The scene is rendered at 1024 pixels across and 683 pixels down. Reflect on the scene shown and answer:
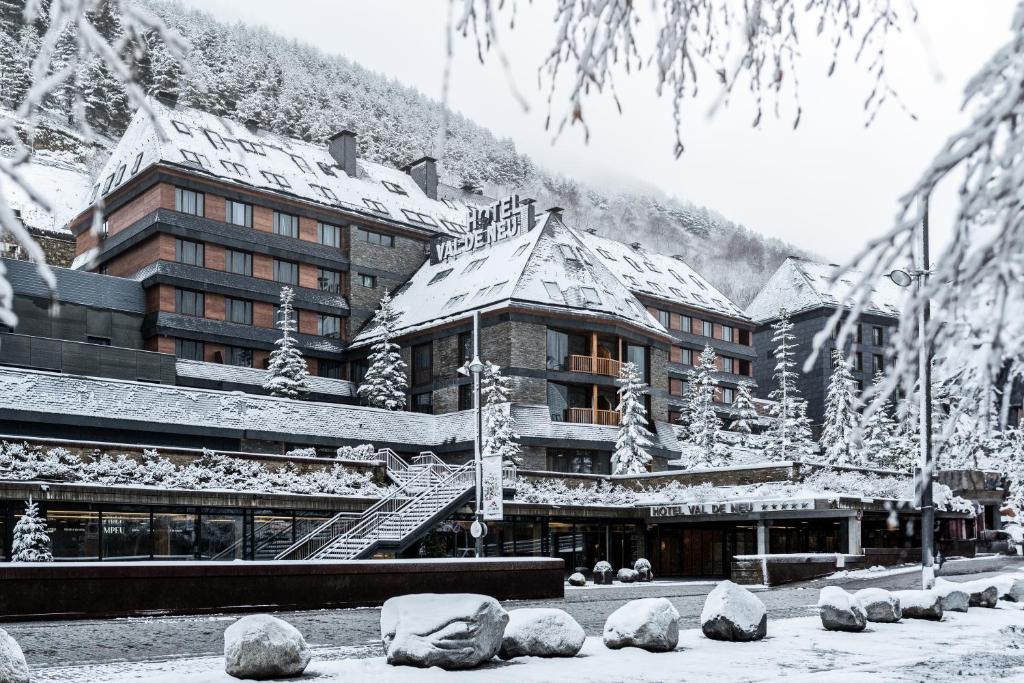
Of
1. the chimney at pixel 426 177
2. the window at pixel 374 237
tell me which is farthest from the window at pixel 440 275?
the chimney at pixel 426 177

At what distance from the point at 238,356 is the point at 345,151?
16.8 metres

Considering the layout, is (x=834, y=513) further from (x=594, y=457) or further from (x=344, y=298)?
(x=344, y=298)

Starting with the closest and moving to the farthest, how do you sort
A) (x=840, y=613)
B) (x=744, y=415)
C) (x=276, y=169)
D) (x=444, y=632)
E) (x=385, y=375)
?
(x=444, y=632)
(x=840, y=613)
(x=385, y=375)
(x=276, y=169)
(x=744, y=415)

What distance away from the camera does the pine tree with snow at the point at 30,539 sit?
106ft

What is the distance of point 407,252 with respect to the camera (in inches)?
2566

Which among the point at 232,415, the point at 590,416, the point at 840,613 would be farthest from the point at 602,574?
the point at 840,613

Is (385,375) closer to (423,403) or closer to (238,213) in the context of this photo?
(423,403)

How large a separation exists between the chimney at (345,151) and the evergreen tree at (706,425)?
23.9m

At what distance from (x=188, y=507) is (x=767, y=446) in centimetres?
4561

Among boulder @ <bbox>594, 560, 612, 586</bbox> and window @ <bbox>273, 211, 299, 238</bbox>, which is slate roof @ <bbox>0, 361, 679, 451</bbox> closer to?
window @ <bbox>273, 211, 299, 238</bbox>

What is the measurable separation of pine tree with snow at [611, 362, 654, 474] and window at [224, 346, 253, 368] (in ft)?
60.0

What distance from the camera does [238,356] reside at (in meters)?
56.8

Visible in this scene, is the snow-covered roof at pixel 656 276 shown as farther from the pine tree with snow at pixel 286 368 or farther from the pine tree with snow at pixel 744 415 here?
the pine tree with snow at pixel 286 368

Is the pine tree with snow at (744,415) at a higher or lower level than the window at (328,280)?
lower
